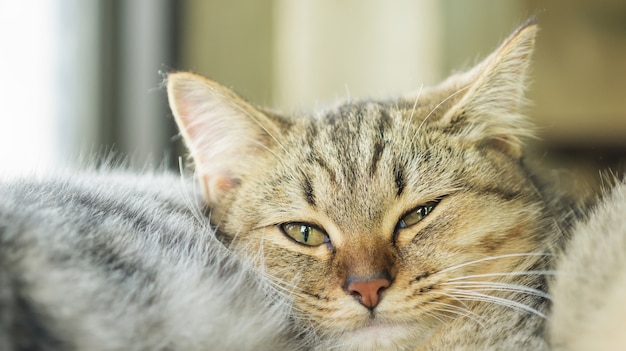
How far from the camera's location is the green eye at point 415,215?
112 cm

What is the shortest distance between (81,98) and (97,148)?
186 mm

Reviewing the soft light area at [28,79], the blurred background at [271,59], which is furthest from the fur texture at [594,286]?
the soft light area at [28,79]

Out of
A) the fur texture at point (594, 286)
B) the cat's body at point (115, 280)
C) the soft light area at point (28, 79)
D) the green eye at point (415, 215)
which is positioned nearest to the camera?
the cat's body at point (115, 280)

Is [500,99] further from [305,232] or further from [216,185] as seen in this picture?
[216,185]

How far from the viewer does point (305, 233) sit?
116 centimetres

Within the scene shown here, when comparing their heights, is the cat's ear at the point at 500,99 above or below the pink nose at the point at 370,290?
above

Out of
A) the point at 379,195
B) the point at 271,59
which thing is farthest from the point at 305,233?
the point at 271,59

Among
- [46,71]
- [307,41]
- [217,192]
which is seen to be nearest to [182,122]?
[217,192]

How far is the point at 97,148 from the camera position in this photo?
226 centimetres

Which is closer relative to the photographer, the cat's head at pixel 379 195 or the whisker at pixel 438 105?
the cat's head at pixel 379 195

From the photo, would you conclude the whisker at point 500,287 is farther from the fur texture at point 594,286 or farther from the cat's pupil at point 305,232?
the cat's pupil at point 305,232

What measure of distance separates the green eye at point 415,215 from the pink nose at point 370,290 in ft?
0.49

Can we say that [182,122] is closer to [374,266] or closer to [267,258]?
[267,258]

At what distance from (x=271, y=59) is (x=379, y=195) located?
200 cm
